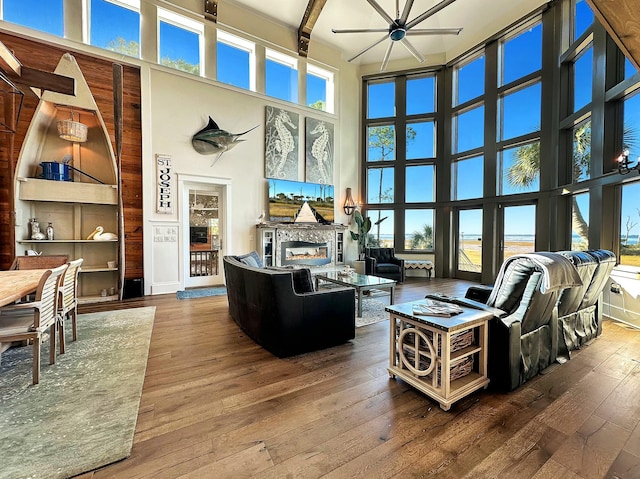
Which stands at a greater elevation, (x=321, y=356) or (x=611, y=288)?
(x=611, y=288)

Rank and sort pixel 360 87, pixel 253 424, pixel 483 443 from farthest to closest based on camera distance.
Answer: pixel 360 87 → pixel 253 424 → pixel 483 443

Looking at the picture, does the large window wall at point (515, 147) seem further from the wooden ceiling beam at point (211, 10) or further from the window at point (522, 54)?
the wooden ceiling beam at point (211, 10)

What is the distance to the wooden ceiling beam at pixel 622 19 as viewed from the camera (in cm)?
129

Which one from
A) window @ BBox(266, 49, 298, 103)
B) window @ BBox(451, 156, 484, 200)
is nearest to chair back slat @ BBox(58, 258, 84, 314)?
window @ BBox(266, 49, 298, 103)

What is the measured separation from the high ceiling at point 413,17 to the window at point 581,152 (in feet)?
9.19

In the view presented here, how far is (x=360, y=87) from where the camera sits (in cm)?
839

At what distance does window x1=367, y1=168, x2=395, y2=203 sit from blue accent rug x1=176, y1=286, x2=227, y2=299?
492 cm

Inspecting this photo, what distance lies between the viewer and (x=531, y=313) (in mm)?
2246

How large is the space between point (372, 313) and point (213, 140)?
4714 mm

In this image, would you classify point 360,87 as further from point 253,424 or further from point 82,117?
point 253,424

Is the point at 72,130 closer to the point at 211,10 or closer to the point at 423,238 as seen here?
the point at 211,10

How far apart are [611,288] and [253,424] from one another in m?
5.10

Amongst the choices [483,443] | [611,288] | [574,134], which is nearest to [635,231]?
[611,288]

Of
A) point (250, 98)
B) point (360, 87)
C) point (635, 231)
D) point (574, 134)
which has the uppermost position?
point (360, 87)
